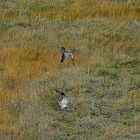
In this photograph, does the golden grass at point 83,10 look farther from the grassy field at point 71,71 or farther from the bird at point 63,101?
the bird at point 63,101

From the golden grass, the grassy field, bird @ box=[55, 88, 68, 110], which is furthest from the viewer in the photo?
the golden grass

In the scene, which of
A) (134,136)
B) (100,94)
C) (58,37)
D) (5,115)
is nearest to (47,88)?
(100,94)

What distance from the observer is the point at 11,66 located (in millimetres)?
15133

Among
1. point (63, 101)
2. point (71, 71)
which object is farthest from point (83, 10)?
point (63, 101)

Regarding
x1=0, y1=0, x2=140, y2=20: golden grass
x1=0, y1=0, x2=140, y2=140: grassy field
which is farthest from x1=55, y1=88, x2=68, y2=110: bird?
x1=0, y1=0, x2=140, y2=20: golden grass

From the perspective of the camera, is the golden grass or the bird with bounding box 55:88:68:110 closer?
the bird with bounding box 55:88:68:110

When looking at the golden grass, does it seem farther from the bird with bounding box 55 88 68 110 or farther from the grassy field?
the bird with bounding box 55 88 68 110

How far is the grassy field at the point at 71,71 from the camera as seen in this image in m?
11.1

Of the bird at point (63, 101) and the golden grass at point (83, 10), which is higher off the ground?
the bird at point (63, 101)

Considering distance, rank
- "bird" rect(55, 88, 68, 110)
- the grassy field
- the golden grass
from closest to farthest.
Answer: the grassy field < "bird" rect(55, 88, 68, 110) < the golden grass

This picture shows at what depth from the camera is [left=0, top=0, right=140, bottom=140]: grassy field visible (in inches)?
436

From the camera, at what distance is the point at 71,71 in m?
14.7

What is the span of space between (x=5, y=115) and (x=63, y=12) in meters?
12.2

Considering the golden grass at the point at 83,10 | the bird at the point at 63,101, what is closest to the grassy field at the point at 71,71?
the golden grass at the point at 83,10
